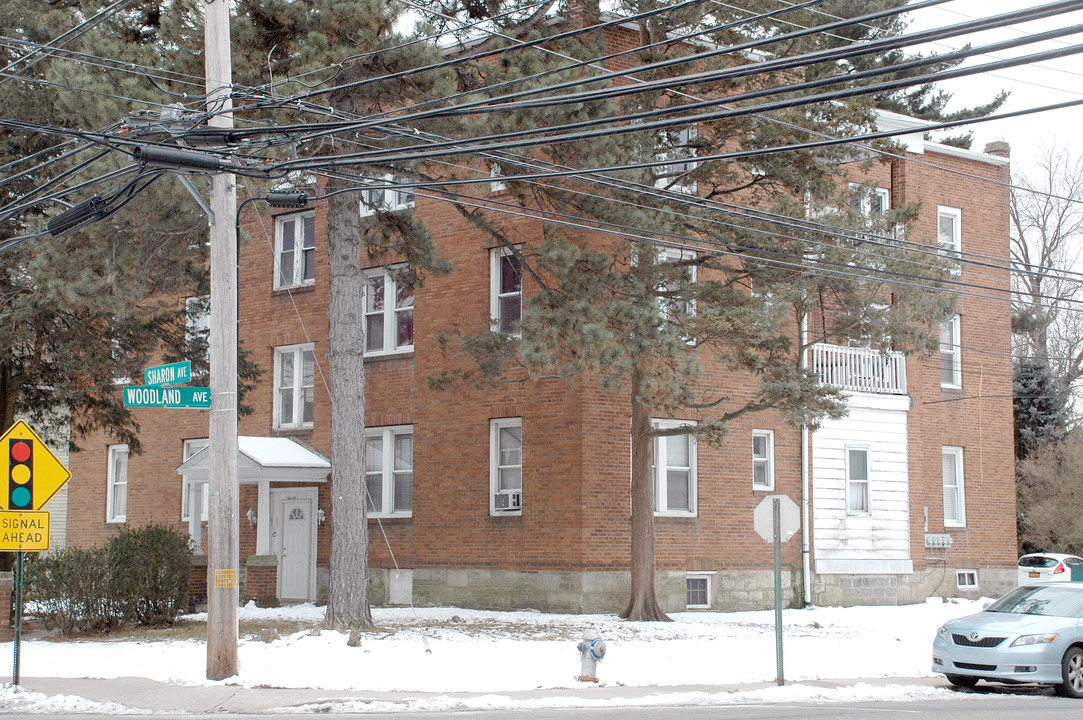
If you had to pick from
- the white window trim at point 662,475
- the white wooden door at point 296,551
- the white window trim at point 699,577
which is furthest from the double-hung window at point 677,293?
the white wooden door at point 296,551

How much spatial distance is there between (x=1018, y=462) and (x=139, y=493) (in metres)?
27.6

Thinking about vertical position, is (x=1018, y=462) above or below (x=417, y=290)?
below

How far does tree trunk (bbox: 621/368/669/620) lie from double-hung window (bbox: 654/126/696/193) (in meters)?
3.72

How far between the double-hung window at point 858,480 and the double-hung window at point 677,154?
26.9ft

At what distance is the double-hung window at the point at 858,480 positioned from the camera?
2717 centimetres

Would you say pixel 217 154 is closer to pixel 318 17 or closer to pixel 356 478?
pixel 318 17

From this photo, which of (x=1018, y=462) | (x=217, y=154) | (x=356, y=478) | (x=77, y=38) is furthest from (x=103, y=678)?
(x=1018, y=462)

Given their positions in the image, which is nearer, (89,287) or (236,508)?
Result: (236,508)

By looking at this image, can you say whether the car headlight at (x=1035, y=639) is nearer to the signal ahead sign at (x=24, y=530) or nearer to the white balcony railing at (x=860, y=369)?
the signal ahead sign at (x=24, y=530)

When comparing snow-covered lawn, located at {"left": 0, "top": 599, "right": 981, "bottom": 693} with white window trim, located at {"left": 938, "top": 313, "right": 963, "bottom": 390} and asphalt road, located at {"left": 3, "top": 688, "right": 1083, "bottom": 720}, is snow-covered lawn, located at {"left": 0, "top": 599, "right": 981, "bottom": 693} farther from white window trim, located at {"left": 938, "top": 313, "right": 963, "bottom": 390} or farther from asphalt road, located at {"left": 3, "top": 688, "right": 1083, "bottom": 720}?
white window trim, located at {"left": 938, "top": 313, "right": 963, "bottom": 390}

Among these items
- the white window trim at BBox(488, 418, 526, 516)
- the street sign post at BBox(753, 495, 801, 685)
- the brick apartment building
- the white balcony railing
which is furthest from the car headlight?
the white balcony railing

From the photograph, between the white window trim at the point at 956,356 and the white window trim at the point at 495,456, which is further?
the white window trim at the point at 956,356

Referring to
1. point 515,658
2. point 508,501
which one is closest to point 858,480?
point 508,501

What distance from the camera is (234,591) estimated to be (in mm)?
13836
